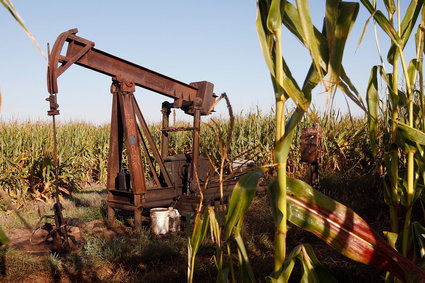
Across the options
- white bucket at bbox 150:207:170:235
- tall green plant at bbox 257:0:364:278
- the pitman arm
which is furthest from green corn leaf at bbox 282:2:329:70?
→ white bucket at bbox 150:207:170:235

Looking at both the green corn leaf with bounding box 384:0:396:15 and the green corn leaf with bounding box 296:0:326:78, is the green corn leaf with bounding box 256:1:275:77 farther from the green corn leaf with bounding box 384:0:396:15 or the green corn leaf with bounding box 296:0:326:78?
the green corn leaf with bounding box 384:0:396:15

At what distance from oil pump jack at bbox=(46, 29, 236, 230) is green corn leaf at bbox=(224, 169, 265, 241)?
5.11m

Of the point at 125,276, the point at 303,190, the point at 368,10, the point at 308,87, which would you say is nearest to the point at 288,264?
the point at 303,190

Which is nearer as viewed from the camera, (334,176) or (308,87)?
(308,87)

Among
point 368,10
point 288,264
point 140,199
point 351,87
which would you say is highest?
point 368,10

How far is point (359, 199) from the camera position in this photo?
297 inches

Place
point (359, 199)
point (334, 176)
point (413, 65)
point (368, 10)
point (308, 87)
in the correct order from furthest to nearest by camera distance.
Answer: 1. point (334, 176)
2. point (359, 199)
3. point (413, 65)
4. point (368, 10)
5. point (308, 87)

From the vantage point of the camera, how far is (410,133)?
202cm

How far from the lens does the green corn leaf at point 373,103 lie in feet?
7.17

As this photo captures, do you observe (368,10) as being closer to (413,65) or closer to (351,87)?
(413,65)

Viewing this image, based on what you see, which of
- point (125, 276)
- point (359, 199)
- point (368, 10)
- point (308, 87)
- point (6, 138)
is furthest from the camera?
point (6, 138)

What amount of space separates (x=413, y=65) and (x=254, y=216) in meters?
5.24

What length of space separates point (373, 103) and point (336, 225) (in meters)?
0.91

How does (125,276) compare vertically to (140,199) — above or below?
below
